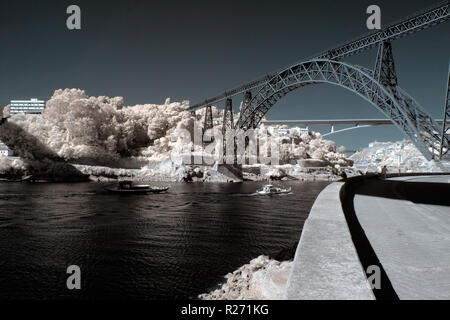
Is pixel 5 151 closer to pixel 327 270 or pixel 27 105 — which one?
pixel 327 270

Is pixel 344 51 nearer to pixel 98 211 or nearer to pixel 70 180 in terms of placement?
pixel 98 211

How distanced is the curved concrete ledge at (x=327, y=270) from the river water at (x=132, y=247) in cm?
488

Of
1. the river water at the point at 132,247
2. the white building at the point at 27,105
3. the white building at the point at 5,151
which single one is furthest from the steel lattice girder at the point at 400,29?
the white building at the point at 27,105

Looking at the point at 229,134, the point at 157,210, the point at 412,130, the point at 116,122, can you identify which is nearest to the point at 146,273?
the point at 157,210

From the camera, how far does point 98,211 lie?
19.9 metres

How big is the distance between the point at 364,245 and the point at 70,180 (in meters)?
60.0

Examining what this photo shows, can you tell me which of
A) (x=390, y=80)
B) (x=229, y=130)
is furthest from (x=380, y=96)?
(x=229, y=130)

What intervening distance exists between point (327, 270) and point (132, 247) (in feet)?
33.6

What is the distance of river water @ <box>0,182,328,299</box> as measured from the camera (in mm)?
7504

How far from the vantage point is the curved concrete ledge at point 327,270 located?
2.03m

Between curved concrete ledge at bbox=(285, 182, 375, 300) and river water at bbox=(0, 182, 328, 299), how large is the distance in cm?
488

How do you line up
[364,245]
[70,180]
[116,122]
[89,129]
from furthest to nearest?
[116,122], [89,129], [70,180], [364,245]
